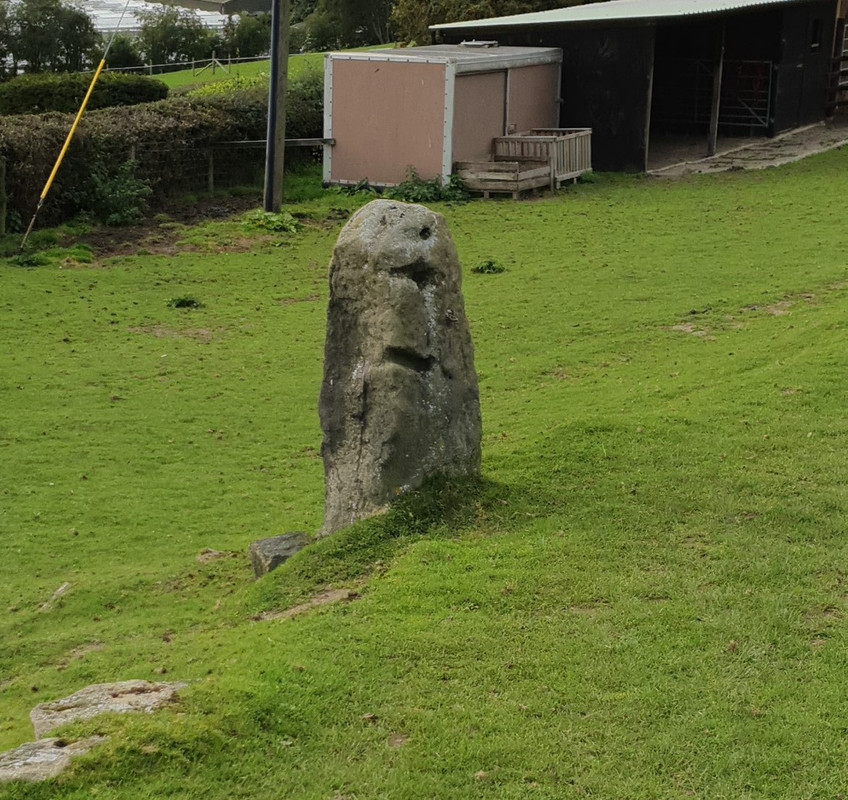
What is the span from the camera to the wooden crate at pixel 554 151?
26188mm

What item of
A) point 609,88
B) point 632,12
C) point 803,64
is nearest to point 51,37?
point 632,12

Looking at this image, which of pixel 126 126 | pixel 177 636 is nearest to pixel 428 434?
pixel 177 636

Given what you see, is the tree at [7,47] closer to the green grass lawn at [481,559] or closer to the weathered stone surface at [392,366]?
the green grass lawn at [481,559]

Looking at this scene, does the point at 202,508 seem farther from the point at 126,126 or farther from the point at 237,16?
the point at 237,16

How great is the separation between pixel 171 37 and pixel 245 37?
4.26 meters

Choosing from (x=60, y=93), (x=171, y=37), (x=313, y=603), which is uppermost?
(x=171, y=37)

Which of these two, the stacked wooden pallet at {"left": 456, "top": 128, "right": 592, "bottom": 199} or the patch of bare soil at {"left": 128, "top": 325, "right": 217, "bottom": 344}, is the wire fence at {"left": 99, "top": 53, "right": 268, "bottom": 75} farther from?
the patch of bare soil at {"left": 128, "top": 325, "right": 217, "bottom": 344}

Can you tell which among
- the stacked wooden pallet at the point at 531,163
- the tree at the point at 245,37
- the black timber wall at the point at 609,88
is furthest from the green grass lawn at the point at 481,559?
the tree at the point at 245,37

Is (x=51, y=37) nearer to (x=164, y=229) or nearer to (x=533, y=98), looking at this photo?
(x=533, y=98)

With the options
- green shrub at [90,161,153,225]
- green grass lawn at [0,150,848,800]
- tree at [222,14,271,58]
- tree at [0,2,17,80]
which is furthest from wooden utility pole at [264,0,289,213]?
tree at [222,14,271,58]

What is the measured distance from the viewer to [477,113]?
86.4 feet

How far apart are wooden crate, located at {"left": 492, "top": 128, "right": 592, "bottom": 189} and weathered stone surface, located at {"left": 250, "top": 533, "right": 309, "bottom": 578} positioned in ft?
60.2

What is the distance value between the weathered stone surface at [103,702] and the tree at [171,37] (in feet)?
169

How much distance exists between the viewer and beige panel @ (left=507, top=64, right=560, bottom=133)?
2738 centimetres
